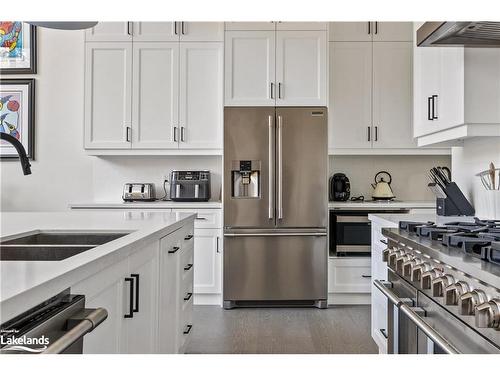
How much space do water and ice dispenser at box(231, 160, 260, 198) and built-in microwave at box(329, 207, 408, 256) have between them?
2.41 feet

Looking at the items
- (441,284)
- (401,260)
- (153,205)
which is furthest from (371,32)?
(441,284)

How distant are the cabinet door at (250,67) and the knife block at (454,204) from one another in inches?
70.5

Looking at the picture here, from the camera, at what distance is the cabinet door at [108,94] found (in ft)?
13.1

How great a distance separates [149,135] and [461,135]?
2.69 metres

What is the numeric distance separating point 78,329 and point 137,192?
337 centimetres

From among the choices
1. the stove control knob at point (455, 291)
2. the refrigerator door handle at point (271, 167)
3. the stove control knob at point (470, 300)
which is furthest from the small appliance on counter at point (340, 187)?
the stove control knob at point (470, 300)

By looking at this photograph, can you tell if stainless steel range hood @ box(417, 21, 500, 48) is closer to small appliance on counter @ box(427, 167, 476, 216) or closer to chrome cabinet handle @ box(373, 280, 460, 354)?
small appliance on counter @ box(427, 167, 476, 216)

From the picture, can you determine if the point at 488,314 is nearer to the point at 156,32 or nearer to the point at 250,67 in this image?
the point at 250,67

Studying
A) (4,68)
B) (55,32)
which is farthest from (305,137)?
(4,68)

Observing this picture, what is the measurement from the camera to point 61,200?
4527 millimetres

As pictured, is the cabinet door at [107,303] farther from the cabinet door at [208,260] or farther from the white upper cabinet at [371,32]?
the white upper cabinet at [371,32]

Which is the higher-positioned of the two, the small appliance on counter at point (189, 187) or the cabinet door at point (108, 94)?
the cabinet door at point (108, 94)

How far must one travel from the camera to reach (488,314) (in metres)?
1.03

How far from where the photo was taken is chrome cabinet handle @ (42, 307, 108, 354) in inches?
30.9
